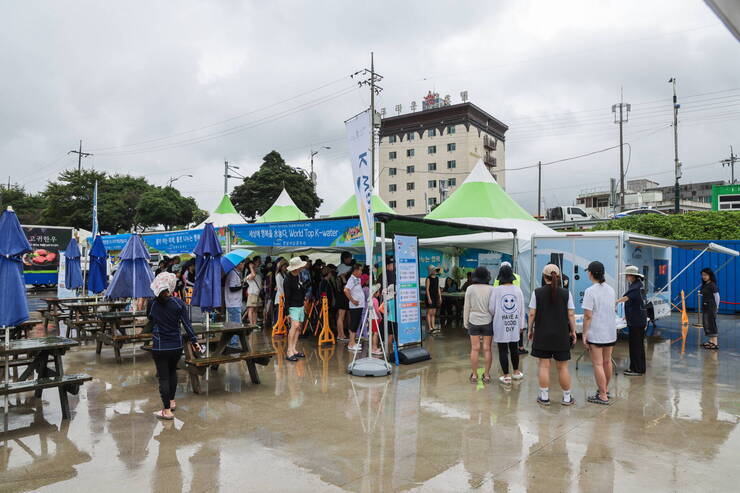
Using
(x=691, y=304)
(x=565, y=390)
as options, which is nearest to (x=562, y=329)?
(x=565, y=390)

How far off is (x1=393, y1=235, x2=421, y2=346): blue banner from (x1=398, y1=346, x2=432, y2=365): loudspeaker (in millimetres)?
124

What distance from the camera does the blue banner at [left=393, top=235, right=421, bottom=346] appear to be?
802 cm

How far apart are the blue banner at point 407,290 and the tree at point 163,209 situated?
36.3 metres

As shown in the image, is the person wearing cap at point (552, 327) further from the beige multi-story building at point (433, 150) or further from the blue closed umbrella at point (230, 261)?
the beige multi-story building at point (433, 150)

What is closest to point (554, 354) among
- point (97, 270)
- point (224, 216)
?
point (97, 270)

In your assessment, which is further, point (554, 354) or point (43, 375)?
point (43, 375)

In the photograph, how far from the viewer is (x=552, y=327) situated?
557 centimetres

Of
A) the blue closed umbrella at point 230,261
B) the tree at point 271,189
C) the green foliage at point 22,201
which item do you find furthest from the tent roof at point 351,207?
the green foliage at point 22,201

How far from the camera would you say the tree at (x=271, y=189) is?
42062 mm

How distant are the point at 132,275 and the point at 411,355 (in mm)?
5699

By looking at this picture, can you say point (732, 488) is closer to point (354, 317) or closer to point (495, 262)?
point (354, 317)

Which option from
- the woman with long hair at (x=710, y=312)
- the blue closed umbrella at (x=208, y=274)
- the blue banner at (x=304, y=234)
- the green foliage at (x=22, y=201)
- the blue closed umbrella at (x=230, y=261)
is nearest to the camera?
the blue closed umbrella at (x=208, y=274)

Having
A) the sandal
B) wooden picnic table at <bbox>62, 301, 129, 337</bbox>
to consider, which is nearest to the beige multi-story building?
wooden picnic table at <bbox>62, 301, 129, 337</bbox>

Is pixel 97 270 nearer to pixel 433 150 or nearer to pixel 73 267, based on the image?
pixel 73 267
